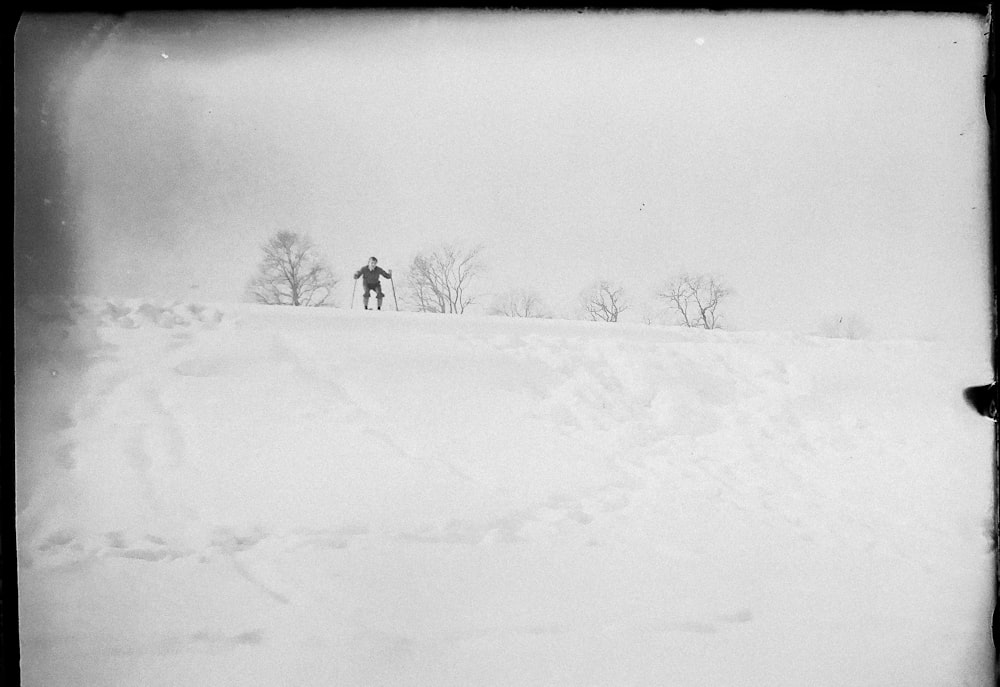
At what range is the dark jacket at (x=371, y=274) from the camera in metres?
1.25

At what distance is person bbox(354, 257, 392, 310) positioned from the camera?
49.1 inches

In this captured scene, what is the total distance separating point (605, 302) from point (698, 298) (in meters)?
0.22

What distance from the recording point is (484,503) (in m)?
1.23

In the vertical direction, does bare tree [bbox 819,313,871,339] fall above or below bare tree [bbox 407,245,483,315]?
below

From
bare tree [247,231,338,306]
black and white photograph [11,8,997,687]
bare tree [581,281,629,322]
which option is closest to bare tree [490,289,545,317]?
black and white photograph [11,8,997,687]

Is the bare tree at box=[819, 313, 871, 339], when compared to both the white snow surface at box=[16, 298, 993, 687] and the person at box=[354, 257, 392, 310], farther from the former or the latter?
the person at box=[354, 257, 392, 310]

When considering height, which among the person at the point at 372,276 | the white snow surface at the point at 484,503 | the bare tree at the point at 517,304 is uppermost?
the person at the point at 372,276

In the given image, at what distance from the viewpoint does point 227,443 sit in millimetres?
1220

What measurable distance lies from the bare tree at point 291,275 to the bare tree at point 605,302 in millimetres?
618

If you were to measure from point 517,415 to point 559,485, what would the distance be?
0.63 ft

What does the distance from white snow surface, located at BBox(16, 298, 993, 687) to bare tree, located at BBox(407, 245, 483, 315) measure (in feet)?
0.17

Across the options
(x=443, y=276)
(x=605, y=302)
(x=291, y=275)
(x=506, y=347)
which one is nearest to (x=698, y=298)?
(x=605, y=302)

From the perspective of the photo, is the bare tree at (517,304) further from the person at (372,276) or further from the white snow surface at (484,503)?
the person at (372,276)

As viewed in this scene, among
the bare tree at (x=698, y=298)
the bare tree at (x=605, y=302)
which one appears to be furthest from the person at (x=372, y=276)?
the bare tree at (x=698, y=298)
